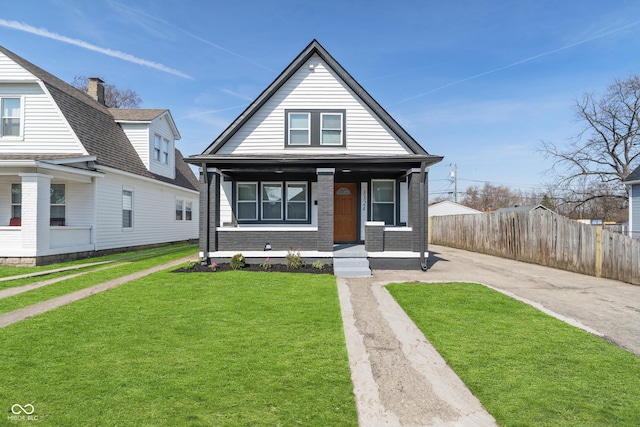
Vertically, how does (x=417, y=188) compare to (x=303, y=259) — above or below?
above

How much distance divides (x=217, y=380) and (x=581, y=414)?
3.63m

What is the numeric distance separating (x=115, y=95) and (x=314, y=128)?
30.6m

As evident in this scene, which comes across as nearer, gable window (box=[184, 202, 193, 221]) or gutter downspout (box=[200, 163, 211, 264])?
gutter downspout (box=[200, 163, 211, 264])

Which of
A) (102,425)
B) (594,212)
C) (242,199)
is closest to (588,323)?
(102,425)

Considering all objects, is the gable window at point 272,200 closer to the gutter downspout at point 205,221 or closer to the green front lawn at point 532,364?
the gutter downspout at point 205,221

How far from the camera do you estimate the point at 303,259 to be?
11.2 m

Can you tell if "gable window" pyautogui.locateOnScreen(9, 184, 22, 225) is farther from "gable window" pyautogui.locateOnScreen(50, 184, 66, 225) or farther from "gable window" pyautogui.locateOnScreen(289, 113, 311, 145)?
"gable window" pyautogui.locateOnScreen(289, 113, 311, 145)

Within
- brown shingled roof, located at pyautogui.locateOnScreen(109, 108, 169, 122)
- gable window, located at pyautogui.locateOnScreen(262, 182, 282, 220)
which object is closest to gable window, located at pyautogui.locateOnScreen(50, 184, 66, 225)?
brown shingled roof, located at pyautogui.locateOnScreen(109, 108, 169, 122)

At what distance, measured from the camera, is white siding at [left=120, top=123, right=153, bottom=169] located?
17812 mm

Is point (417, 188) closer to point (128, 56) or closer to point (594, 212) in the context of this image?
point (128, 56)

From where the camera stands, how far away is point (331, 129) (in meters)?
13.0

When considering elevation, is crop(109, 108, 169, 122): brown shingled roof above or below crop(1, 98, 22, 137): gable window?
above

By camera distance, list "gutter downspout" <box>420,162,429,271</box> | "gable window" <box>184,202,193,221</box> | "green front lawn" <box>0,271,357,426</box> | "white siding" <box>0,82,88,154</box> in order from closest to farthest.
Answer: "green front lawn" <box>0,271,357,426</box> < "gutter downspout" <box>420,162,429,271</box> < "white siding" <box>0,82,88,154</box> < "gable window" <box>184,202,193,221</box>

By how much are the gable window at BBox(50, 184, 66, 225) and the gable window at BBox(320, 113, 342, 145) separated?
36.6 feet
